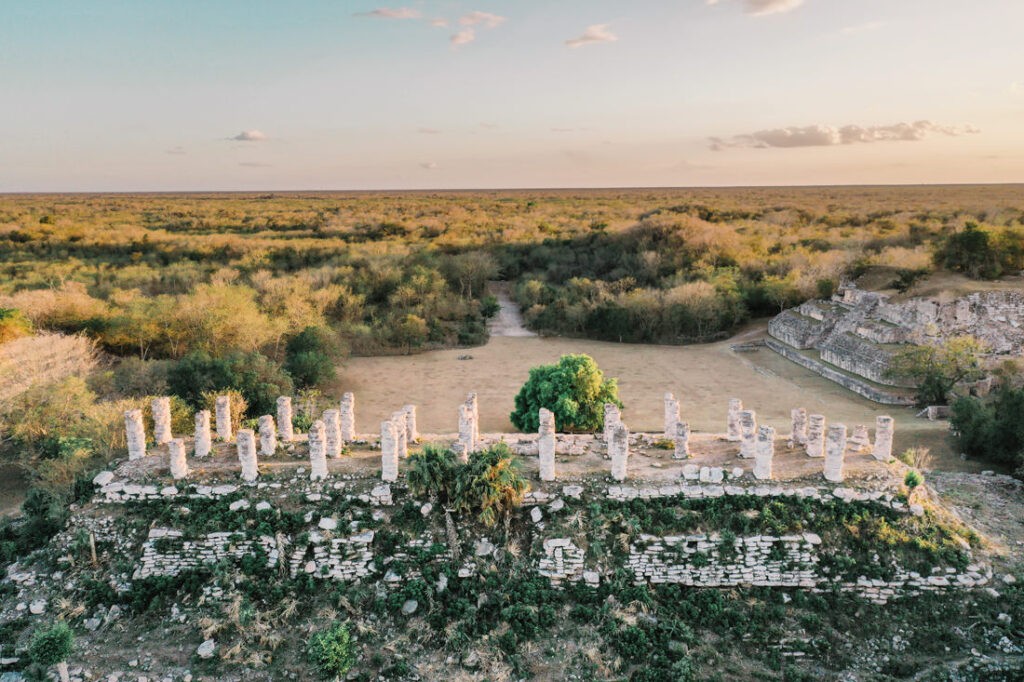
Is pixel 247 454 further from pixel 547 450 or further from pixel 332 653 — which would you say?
pixel 547 450

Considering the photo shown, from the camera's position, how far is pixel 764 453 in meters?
11.9

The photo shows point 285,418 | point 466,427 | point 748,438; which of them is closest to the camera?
point 748,438

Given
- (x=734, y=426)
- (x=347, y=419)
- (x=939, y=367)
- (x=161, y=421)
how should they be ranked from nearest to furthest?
(x=161, y=421) < (x=734, y=426) < (x=347, y=419) < (x=939, y=367)

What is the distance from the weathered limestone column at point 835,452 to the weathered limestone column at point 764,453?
97cm

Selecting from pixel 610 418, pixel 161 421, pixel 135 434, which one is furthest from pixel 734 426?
pixel 135 434

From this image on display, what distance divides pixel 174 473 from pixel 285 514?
249 centimetres

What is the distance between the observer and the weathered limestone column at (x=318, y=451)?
39.7ft

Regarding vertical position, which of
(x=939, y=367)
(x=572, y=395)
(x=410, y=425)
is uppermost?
(x=410, y=425)

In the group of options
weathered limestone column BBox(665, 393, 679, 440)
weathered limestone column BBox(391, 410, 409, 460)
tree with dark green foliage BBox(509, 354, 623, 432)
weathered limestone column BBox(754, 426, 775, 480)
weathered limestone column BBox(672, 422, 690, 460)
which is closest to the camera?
weathered limestone column BBox(754, 426, 775, 480)

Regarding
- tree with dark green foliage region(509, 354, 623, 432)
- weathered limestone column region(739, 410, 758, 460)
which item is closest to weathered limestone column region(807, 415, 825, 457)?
weathered limestone column region(739, 410, 758, 460)

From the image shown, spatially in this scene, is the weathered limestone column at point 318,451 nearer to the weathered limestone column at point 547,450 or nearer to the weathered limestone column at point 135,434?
the weathered limestone column at point 135,434

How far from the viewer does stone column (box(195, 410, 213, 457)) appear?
13055mm

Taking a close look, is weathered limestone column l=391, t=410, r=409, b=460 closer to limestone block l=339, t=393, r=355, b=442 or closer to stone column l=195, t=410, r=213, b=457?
limestone block l=339, t=393, r=355, b=442

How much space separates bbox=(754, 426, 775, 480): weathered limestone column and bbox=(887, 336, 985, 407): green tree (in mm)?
11868
